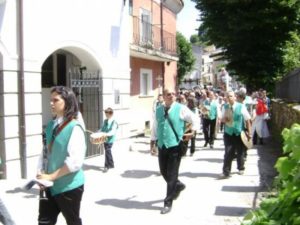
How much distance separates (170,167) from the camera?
7160 millimetres

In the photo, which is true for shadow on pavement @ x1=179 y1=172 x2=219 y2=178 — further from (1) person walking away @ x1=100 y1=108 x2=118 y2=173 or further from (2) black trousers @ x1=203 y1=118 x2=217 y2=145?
(2) black trousers @ x1=203 y1=118 x2=217 y2=145

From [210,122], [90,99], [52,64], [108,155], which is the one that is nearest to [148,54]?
[210,122]

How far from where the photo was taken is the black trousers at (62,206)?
14.4ft

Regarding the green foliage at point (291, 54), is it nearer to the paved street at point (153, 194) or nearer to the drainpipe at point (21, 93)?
the paved street at point (153, 194)

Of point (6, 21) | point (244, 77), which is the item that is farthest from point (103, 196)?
point (244, 77)

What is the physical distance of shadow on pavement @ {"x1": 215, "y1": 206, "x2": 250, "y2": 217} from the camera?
23.1ft

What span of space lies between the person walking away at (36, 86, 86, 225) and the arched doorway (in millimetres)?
7390

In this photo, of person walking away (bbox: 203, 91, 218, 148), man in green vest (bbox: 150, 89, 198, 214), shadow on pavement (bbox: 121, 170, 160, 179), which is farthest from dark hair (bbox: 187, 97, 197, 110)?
man in green vest (bbox: 150, 89, 198, 214)

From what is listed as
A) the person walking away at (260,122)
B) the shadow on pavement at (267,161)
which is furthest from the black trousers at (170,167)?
the person walking away at (260,122)

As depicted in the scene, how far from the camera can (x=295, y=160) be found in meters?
1.92

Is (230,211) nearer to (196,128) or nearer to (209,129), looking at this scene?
(196,128)

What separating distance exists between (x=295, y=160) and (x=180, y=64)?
36.1 meters

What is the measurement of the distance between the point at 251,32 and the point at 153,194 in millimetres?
14374

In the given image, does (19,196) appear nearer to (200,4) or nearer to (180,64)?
(200,4)
